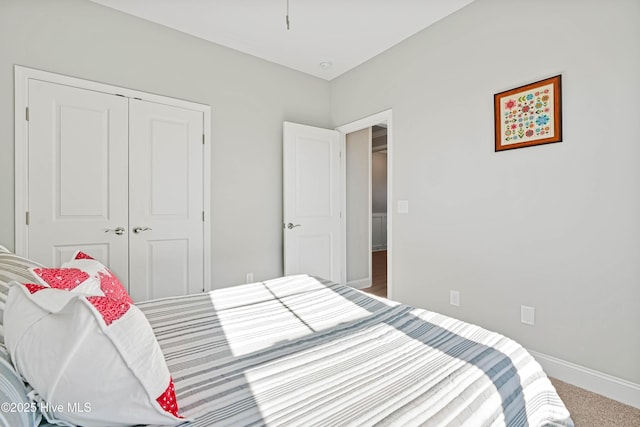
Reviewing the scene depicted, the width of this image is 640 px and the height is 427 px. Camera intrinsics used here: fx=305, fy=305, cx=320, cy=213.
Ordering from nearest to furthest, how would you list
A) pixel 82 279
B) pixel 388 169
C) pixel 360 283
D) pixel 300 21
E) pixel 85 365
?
1. pixel 85 365
2. pixel 82 279
3. pixel 300 21
4. pixel 388 169
5. pixel 360 283

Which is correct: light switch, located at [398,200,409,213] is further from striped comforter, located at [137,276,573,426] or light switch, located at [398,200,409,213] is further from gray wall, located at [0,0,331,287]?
striped comforter, located at [137,276,573,426]

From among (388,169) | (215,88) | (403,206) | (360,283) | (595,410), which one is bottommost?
(595,410)

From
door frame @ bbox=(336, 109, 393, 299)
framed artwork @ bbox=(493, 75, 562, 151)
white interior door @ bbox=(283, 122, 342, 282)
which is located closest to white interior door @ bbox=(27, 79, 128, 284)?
white interior door @ bbox=(283, 122, 342, 282)

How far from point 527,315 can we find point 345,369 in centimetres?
190

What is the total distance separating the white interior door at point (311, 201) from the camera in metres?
3.54

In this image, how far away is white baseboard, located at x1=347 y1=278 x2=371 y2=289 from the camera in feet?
14.0

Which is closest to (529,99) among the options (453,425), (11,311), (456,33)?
(456,33)

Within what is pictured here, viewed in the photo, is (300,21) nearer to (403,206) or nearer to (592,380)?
(403,206)

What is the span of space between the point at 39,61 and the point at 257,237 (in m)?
2.33

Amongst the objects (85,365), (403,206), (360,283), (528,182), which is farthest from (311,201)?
(85,365)

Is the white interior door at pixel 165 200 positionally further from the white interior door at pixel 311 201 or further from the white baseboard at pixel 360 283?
the white baseboard at pixel 360 283

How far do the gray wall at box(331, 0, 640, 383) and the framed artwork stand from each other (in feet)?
0.18

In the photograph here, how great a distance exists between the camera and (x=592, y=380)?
6.34ft

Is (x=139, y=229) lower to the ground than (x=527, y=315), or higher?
higher
